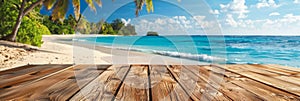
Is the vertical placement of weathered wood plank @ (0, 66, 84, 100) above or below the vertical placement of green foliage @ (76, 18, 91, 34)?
below

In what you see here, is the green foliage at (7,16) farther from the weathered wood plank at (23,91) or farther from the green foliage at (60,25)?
the green foliage at (60,25)

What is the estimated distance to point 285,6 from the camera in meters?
29.3

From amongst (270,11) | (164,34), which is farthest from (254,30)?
(164,34)

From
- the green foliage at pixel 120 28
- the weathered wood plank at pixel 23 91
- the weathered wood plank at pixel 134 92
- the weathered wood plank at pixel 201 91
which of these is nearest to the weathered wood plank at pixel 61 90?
the weathered wood plank at pixel 23 91

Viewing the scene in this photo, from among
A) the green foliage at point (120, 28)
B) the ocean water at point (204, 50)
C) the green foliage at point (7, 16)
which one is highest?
the green foliage at point (7, 16)

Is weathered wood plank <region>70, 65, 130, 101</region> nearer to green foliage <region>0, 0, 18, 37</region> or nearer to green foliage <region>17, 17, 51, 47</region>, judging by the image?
green foliage <region>17, 17, 51, 47</region>

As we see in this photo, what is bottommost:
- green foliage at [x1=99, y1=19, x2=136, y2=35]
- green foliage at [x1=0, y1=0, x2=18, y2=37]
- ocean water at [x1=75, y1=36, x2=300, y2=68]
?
ocean water at [x1=75, y1=36, x2=300, y2=68]

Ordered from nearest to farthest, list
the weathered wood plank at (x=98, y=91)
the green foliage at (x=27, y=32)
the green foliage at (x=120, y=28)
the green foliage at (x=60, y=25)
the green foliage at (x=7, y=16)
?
the weathered wood plank at (x=98, y=91) < the green foliage at (x=120, y=28) < the green foliage at (x=7, y=16) < the green foliage at (x=27, y=32) < the green foliage at (x=60, y=25)

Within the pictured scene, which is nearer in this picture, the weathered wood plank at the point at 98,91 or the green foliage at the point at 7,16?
the weathered wood plank at the point at 98,91

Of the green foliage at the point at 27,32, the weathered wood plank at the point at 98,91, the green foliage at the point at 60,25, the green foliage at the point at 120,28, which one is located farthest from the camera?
the green foliage at the point at 60,25

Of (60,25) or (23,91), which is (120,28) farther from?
(60,25)

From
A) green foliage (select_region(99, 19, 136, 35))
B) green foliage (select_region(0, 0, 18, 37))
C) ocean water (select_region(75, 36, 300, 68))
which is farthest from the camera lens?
green foliage (select_region(0, 0, 18, 37))

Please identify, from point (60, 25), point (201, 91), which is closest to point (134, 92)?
point (201, 91)

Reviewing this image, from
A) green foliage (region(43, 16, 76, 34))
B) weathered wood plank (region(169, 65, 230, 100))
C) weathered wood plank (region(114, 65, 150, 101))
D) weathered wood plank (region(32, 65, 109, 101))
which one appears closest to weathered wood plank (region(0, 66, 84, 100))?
weathered wood plank (region(32, 65, 109, 101))
